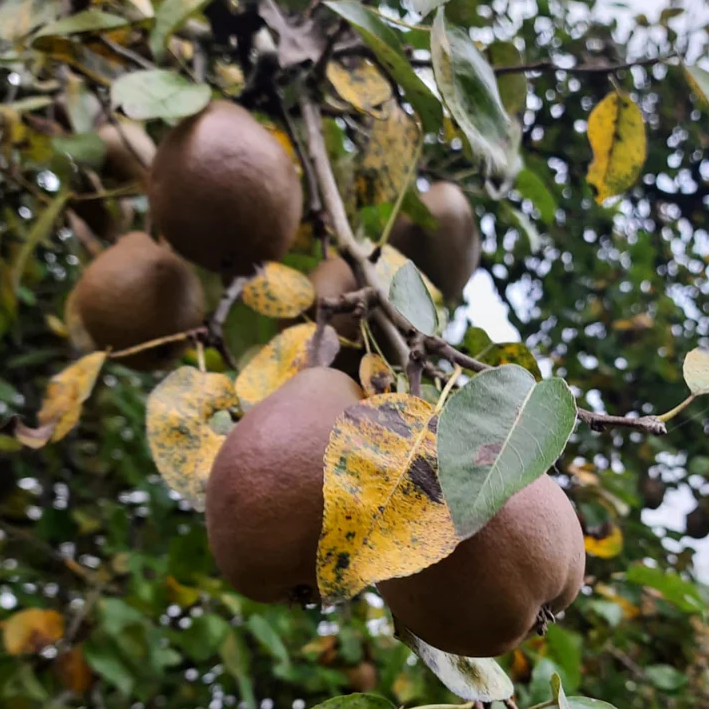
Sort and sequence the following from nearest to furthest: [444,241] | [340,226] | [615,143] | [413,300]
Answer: [413,300]
[340,226]
[615,143]
[444,241]

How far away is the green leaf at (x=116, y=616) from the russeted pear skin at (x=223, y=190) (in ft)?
1.97

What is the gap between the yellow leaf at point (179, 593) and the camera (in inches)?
44.4

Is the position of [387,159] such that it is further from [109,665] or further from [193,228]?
[109,665]

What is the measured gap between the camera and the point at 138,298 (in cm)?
84

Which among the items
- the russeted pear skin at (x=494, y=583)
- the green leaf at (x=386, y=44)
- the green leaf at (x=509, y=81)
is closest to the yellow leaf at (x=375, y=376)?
the russeted pear skin at (x=494, y=583)

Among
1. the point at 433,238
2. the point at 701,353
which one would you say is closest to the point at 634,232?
the point at 433,238

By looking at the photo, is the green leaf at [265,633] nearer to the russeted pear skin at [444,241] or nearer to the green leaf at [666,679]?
the russeted pear skin at [444,241]

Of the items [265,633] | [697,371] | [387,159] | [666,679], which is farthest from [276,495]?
[666,679]

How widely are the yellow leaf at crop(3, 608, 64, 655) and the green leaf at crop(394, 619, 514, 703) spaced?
90 cm

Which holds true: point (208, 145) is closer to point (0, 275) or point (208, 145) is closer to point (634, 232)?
point (0, 275)

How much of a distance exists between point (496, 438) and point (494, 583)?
89 millimetres

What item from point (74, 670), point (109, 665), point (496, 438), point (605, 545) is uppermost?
point (496, 438)

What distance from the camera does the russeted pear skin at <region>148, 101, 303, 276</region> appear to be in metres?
0.72

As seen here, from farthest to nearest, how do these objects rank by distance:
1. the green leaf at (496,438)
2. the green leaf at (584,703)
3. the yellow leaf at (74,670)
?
1. the yellow leaf at (74,670)
2. the green leaf at (584,703)
3. the green leaf at (496,438)
